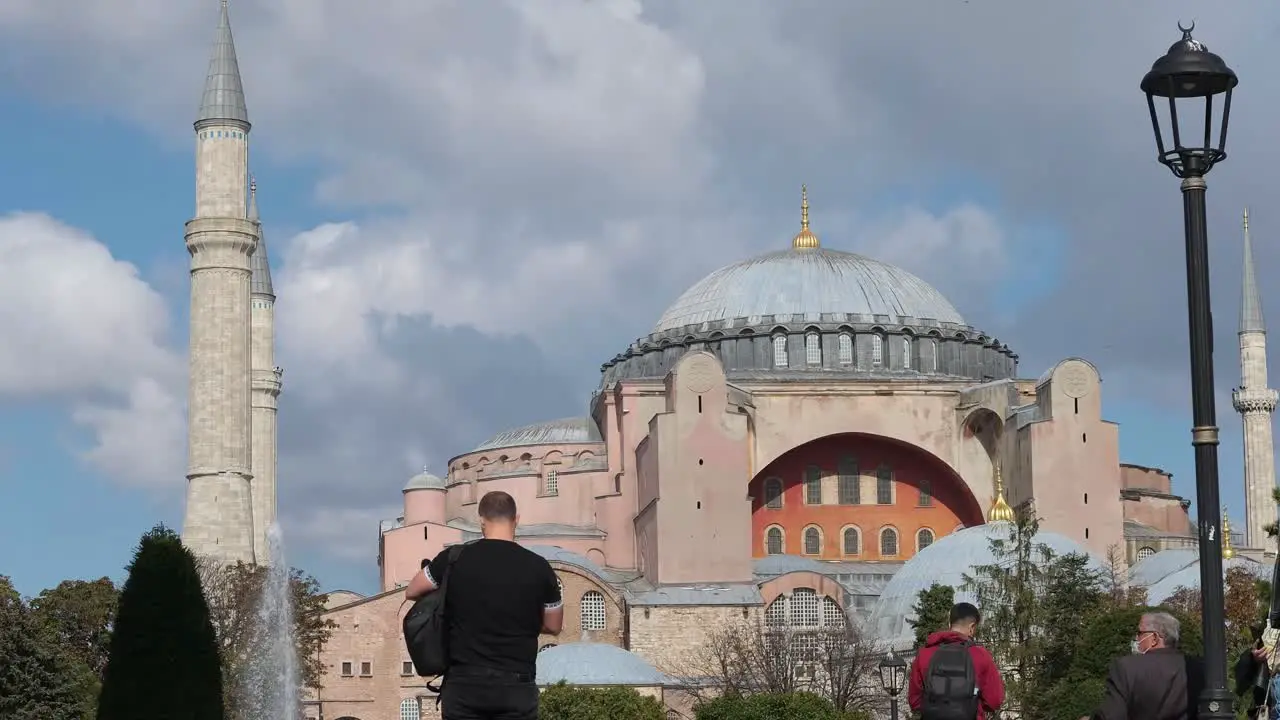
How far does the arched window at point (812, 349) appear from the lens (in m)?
53.5

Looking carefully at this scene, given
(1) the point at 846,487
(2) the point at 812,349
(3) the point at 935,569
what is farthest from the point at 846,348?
(3) the point at 935,569

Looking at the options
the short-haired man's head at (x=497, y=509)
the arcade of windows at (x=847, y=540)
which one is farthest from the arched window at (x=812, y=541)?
the short-haired man's head at (x=497, y=509)

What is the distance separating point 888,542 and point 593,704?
14.3 meters

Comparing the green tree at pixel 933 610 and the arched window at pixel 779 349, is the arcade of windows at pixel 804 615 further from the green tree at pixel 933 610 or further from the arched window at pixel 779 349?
the arched window at pixel 779 349

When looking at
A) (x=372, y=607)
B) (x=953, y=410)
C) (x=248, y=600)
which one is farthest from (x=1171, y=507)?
(x=248, y=600)

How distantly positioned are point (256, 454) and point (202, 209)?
1216cm

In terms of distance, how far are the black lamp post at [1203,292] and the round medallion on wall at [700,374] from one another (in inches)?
1488

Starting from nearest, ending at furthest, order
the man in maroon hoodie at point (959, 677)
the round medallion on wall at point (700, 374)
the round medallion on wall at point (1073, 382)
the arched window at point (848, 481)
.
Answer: the man in maroon hoodie at point (959, 677) → the round medallion on wall at point (1073, 382) → the round medallion on wall at point (700, 374) → the arched window at point (848, 481)

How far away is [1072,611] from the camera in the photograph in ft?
113

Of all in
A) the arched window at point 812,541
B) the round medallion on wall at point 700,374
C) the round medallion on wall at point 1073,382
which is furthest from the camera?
the arched window at point 812,541

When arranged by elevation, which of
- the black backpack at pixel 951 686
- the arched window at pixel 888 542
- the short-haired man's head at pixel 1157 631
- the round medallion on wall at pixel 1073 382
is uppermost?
the round medallion on wall at pixel 1073 382

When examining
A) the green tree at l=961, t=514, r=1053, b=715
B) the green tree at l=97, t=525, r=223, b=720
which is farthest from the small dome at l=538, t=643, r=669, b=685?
the green tree at l=97, t=525, r=223, b=720

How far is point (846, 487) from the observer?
2030 inches

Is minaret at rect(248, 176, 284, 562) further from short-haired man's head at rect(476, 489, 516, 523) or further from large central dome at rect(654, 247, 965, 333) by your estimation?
short-haired man's head at rect(476, 489, 516, 523)
